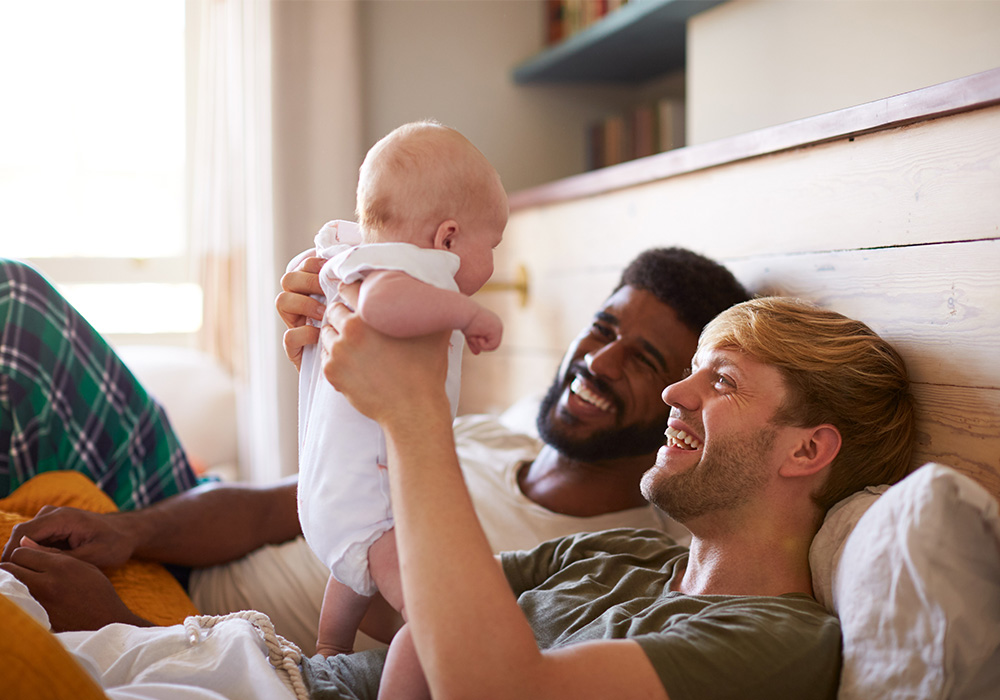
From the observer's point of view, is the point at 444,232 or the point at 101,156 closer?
the point at 444,232

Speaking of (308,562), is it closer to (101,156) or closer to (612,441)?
(612,441)

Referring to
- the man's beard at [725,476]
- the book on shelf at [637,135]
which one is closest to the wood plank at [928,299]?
the man's beard at [725,476]

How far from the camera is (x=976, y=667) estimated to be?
80 centimetres

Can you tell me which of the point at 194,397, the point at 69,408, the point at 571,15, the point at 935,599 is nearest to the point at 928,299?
the point at 935,599

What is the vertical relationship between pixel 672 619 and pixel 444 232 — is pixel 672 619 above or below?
below

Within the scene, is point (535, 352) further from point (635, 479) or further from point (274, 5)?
point (274, 5)

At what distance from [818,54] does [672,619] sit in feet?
4.59

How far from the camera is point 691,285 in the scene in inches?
58.5

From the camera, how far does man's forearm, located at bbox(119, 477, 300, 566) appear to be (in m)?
1.40

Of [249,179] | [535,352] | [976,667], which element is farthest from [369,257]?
[249,179]

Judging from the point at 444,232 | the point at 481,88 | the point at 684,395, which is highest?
the point at 481,88

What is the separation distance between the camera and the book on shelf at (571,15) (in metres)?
2.69

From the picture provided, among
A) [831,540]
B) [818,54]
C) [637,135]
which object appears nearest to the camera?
[831,540]

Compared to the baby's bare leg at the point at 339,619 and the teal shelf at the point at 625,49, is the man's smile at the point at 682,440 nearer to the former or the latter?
the baby's bare leg at the point at 339,619
